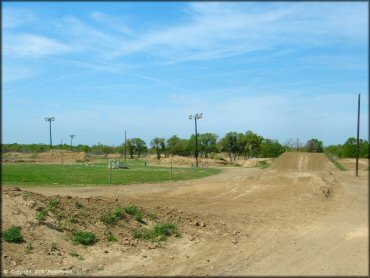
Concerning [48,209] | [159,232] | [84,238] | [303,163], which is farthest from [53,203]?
[303,163]

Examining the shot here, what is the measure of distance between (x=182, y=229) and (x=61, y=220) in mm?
3701

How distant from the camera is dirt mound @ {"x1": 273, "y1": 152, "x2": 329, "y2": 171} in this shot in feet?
168

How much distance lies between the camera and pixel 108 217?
12945 mm

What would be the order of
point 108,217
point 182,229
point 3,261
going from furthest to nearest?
point 182,229 < point 108,217 < point 3,261

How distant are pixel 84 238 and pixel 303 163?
4766cm

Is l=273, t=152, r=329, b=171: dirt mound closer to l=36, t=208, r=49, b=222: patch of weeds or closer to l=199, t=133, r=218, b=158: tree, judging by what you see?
l=36, t=208, r=49, b=222: patch of weeds

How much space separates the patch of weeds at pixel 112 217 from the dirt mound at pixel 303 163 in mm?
39107

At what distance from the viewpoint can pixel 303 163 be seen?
55.8 meters

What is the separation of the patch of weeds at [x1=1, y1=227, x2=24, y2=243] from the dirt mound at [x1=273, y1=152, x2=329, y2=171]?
4261 centimetres

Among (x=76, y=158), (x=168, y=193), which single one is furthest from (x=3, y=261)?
(x=76, y=158)

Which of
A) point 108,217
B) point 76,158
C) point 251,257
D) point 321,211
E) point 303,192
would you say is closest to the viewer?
point 251,257

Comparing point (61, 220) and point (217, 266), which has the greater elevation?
point (61, 220)

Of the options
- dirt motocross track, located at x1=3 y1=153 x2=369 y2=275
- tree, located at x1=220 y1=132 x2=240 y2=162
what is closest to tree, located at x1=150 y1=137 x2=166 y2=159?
tree, located at x1=220 y1=132 x2=240 y2=162

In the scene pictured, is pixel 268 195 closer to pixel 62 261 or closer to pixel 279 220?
pixel 279 220
